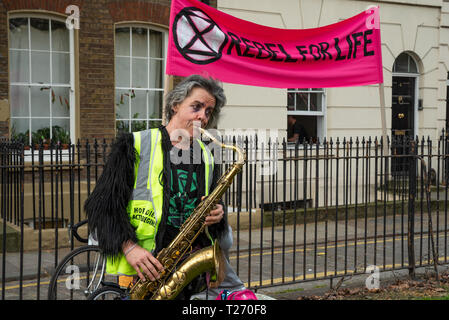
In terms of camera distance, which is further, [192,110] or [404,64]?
[404,64]

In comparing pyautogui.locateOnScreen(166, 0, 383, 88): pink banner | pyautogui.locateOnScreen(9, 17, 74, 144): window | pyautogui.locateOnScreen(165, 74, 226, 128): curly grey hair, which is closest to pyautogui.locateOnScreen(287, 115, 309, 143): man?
pyautogui.locateOnScreen(166, 0, 383, 88): pink banner

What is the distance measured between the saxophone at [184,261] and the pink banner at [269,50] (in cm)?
391

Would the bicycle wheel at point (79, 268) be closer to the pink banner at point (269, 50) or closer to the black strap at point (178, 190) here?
the black strap at point (178, 190)

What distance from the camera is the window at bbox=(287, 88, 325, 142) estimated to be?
13.3 metres

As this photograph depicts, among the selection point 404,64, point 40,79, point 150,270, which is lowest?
point 150,270

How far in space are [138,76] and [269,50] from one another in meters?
4.48

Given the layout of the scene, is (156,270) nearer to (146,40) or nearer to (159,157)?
(159,157)

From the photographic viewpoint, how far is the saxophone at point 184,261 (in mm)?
3465

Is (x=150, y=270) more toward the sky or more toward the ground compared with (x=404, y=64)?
more toward the ground

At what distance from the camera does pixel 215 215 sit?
355cm

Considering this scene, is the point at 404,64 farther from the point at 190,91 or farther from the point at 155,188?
the point at 155,188

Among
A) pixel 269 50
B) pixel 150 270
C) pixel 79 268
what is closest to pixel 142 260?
pixel 150 270

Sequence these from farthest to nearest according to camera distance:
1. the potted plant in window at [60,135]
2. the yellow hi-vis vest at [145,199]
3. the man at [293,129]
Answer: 1. the man at [293,129]
2. the potted plant in window at [60,135]
3. the yellow hi-vis vest at [145,199]

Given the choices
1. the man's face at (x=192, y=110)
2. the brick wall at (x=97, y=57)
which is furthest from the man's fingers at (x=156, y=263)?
the brick wall at (x=97, y=57)
